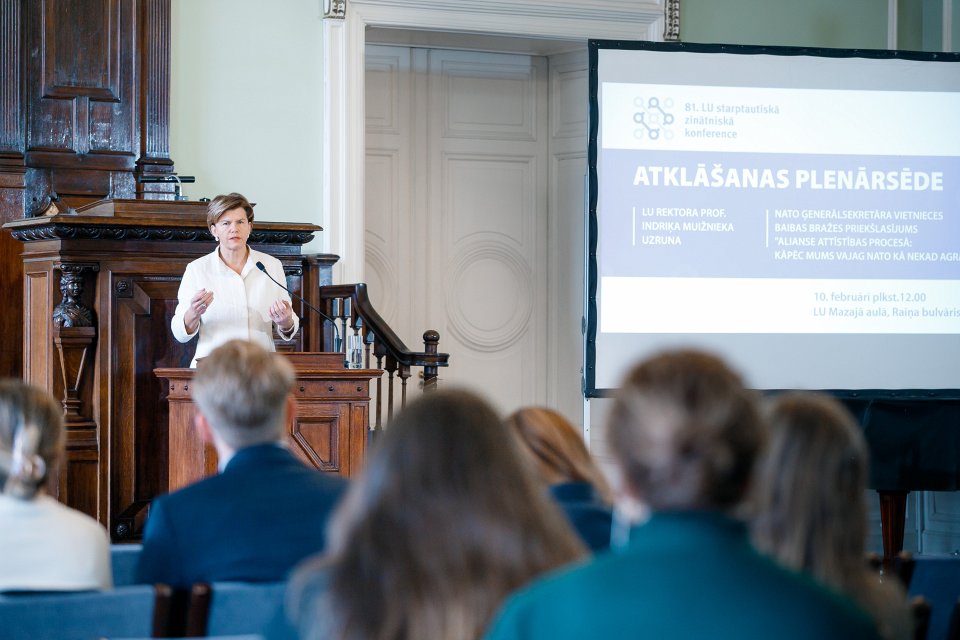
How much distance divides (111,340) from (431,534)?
4278mm

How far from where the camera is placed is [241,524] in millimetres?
2207

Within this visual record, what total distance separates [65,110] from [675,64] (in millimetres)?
3060

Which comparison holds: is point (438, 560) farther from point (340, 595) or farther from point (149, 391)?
point (149, 391)

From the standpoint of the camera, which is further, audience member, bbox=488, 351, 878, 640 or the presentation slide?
the presentation slide

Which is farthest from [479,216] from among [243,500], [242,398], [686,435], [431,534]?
[686,435]

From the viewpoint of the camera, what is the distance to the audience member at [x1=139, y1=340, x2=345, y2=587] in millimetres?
2197

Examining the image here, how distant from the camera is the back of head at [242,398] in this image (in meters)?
2.32

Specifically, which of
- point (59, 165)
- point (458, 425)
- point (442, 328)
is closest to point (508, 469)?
point (458, 425)

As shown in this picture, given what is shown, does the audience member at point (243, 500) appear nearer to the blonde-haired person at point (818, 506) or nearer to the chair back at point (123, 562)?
the chair back at point (123, 562)

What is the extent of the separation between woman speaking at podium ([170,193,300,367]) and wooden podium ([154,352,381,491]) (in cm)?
35

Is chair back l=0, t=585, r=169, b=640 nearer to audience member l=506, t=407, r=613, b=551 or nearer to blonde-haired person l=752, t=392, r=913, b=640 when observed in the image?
audience member l=506, t=407, r=613, b=551

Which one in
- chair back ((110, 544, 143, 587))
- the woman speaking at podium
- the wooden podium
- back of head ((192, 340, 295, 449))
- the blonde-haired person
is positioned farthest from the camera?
the woman speaking at podium

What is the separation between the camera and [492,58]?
7.79 metres

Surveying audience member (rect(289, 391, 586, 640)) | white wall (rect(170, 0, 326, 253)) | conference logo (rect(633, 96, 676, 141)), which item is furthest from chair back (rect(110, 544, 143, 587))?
white wall (rect(170, 0, 326, 253))
